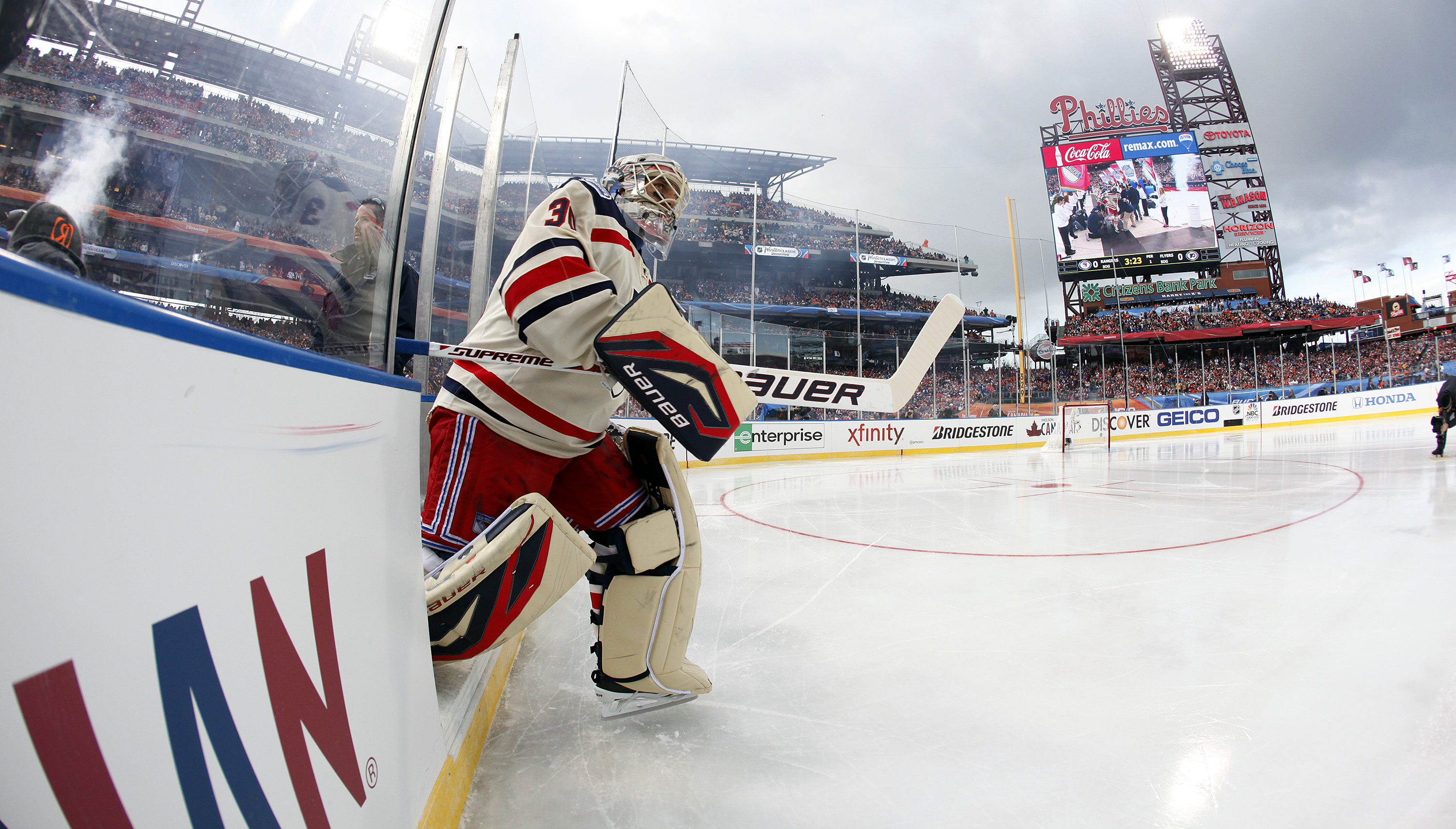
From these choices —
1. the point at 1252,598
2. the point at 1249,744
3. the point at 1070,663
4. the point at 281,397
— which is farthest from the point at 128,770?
the point at 1252,598

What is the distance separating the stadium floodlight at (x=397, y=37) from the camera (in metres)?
1.08

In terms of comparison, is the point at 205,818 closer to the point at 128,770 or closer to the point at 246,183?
the point at 128,770

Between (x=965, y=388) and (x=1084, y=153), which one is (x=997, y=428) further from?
(x=1084, y=153)

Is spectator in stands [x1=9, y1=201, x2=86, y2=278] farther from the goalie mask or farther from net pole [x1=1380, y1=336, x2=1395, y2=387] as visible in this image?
net pole [x1=1380, y1=336, x2=1395, y2=387]

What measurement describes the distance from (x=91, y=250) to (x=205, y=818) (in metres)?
0.54

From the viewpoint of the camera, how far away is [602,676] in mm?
1511

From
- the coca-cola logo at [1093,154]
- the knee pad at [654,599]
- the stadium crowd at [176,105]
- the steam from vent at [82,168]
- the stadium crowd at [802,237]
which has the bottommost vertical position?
the knee pad at [654,599]

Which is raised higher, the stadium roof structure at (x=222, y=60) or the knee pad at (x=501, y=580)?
Result: the stadium roof structure at (x=222, y=60)

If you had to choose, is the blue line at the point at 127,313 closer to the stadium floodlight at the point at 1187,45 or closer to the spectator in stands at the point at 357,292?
the spectator in stands at the point at 357,292

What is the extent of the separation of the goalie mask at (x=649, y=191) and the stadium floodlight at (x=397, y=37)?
512mm

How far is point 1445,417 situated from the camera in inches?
261

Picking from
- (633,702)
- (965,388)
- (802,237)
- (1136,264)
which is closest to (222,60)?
(633,702)

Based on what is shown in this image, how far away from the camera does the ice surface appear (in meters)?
1.16

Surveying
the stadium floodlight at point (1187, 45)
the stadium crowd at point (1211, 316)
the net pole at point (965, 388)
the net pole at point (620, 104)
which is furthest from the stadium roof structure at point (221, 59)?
the stadium floodlight at point (1187, 45)
